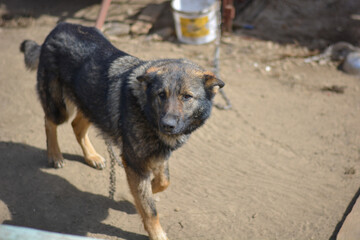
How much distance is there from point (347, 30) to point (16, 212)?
7163 mm

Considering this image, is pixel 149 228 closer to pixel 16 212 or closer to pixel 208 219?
pixel 208 219

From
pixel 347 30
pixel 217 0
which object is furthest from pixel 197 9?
pixel 347 30

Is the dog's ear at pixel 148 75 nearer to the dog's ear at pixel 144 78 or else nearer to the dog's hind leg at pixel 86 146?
the dog's ear at pixel 144 78

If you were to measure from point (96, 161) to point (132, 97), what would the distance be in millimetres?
1734

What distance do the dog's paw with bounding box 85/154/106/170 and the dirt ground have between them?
4.6 inches

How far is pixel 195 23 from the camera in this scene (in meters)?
8.16

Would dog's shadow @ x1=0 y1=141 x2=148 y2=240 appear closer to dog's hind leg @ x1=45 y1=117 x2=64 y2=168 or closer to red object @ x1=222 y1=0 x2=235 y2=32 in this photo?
dog's hind leg @ x1=45 y1=117 x2=64 y2=168

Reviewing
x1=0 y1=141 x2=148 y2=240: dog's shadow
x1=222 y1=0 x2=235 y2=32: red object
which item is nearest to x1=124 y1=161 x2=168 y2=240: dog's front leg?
x1=0 y1=141 x2=148 y2=240: dog's shadow

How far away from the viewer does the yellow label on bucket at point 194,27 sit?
819 cm

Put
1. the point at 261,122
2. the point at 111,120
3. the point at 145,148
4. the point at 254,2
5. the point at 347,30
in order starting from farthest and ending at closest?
the point at 254,2 < the point at 347,30 < the point at 261,122 < the point at 111,120 < the point at 145,148

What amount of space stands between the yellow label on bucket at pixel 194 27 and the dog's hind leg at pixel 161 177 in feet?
15.0

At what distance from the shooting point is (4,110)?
626 centimetres

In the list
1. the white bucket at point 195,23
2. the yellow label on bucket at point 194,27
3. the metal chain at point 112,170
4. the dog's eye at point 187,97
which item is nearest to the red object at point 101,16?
the white bucket at point 195,23

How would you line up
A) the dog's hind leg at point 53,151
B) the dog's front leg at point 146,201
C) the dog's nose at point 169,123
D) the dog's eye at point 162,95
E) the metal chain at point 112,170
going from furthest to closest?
the dog's hind leg at point 53,151
the metal chain at point 112,170
the dog's front leg at point 146,201
the dog's eye at point 162,95
the dog's nose at point 169,123
